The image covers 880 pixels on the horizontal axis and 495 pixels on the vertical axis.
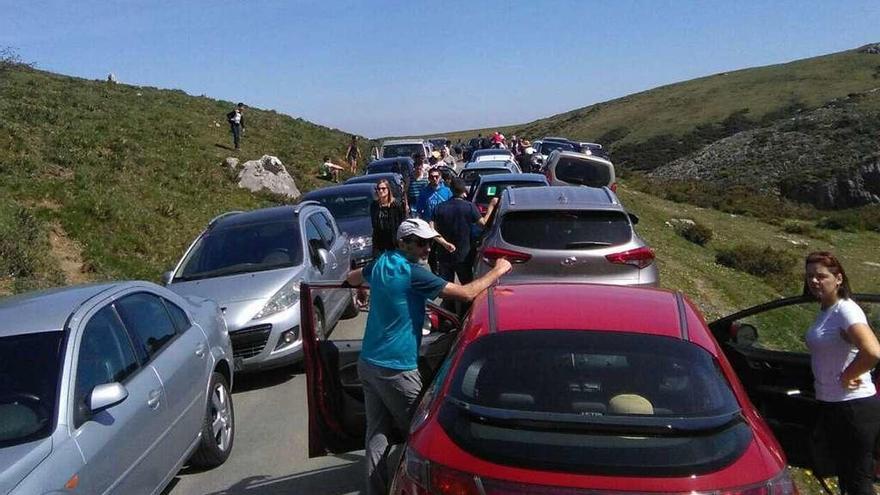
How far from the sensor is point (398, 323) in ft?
15.5

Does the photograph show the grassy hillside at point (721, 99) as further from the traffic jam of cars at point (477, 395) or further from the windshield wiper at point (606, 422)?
the windshield wiper at point (606, 422)

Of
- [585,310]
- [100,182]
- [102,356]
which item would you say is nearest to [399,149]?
[100,182]

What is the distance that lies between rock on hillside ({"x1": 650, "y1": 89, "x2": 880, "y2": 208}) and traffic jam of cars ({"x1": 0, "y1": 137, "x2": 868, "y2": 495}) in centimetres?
4774

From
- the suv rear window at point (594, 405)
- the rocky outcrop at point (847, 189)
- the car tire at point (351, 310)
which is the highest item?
the suv rear window at point (594, 405)

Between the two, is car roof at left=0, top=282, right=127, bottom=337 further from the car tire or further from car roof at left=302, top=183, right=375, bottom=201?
car roof at left=302, top=183, right=375, bottom=201

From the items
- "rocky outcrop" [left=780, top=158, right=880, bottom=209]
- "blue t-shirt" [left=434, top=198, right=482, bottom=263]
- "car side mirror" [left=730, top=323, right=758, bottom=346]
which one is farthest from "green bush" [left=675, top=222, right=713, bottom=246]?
"rocky outcrop" [left=780, top=158, right=880, bottom=209]

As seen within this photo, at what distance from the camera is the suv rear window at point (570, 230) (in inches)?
341

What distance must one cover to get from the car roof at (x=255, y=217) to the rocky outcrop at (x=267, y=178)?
43.3 ft

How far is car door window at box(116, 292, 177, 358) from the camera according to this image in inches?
217

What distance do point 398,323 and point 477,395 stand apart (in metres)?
1.18

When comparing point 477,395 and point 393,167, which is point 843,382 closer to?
point 477,395

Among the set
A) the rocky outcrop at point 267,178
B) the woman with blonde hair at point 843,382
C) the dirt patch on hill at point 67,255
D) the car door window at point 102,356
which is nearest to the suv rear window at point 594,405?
the woman with blonde hair at point 843,382

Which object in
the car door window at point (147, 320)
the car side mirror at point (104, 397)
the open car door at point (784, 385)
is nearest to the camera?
the car side mirror at point (104, 397)

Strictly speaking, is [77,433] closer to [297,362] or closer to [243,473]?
[243,473]
